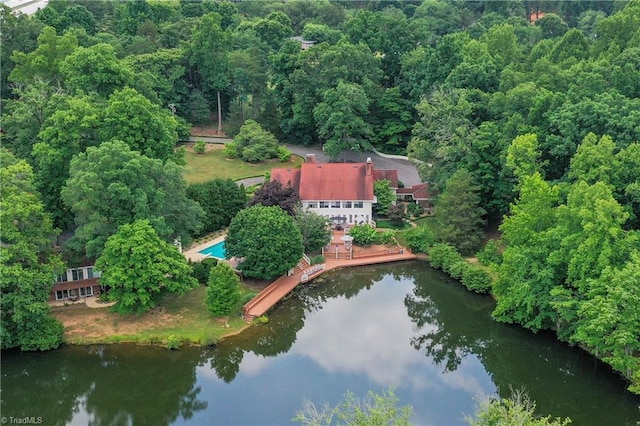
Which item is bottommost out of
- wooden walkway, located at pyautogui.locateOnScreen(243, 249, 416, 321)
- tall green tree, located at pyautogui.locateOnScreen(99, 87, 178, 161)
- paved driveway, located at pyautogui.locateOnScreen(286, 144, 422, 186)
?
wooden walkway, located at pyautogui.locateOnScreen(243, 249, 416, 321)

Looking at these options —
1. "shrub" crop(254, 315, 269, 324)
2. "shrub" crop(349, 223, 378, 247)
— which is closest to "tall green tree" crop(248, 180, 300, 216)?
"shrub" crop(349, 223, 378, 247)

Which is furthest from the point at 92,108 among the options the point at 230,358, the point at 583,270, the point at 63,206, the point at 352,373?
the point at 583,270

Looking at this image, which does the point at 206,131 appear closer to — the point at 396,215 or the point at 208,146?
the point at 208,146

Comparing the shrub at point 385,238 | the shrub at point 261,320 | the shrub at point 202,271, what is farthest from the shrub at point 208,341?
the shrub at point 385,238

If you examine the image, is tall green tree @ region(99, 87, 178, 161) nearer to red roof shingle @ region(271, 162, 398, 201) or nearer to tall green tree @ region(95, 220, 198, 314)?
tall green tree @ region(95, 220, 198, 314)

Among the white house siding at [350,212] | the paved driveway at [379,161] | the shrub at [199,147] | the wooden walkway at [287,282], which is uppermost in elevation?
the shrub at [199,147]

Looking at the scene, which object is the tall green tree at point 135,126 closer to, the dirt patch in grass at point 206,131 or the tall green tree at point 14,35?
the dirt patch in grass at point 206,131

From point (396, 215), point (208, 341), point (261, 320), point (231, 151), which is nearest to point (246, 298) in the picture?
point (261, 320)
